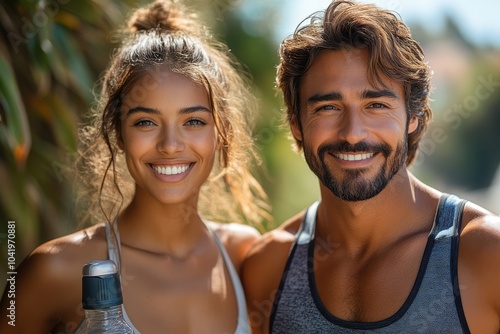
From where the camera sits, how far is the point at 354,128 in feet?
7.59

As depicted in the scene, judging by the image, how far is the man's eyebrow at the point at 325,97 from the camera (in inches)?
92.9

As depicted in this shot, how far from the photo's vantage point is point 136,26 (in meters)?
2.69

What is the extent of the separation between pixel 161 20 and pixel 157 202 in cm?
70

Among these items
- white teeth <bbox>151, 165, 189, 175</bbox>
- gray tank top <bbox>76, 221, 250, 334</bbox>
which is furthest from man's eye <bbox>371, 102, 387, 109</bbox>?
gray tank top <bbox>76, 221, 250, 334</bbox>

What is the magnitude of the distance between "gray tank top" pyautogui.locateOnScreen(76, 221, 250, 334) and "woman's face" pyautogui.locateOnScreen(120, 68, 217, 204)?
0.21m

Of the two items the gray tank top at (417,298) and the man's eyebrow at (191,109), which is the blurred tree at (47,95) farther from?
the gray tank top at (417,298)

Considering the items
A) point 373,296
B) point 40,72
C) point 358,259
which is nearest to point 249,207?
point 358,259

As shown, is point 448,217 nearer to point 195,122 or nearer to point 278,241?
point 278,241

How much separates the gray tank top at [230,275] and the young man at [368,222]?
7cm

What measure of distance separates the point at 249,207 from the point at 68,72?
107 cm

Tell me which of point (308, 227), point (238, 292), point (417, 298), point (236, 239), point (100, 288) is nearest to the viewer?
point (100, 288)

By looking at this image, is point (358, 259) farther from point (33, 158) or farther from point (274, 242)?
point (33, 158)

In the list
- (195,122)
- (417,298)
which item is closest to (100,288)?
(195,122)

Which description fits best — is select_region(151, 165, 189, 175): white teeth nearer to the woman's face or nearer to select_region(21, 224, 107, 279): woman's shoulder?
the woman's face
